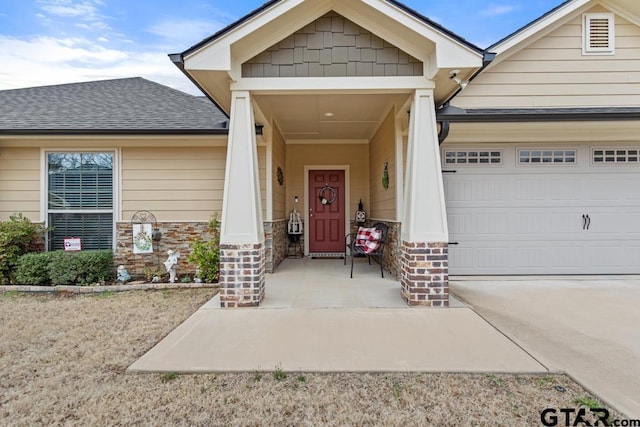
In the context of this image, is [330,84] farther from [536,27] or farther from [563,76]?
[563,76]

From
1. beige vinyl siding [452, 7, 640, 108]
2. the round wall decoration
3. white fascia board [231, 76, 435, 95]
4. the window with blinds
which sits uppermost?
beige vinyl siding [452, 7, 640, 108]

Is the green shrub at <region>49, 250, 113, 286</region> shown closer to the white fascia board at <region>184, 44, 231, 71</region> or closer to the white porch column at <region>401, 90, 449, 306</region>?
the white fascia board at <region>184, 44, 231, 71</region>

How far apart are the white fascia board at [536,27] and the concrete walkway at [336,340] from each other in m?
4.17

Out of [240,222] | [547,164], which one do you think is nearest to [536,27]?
[547,164]

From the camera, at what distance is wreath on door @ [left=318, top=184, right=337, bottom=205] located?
8.43m

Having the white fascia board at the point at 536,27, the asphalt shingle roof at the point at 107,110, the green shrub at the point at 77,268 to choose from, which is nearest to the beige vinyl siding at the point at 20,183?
the asphalt shingle roof at the point at 107,110

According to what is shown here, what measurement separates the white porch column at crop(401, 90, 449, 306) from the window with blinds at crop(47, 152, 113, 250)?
16.8ft

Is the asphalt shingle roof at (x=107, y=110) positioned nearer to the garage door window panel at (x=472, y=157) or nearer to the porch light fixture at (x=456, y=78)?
the porch light fixture at (x=456, y=78)

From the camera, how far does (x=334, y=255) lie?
8242 mm

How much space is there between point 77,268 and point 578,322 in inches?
262

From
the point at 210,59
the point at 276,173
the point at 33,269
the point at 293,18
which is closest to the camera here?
the point at 210,59

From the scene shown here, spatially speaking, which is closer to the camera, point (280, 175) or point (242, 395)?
point (242, 395)

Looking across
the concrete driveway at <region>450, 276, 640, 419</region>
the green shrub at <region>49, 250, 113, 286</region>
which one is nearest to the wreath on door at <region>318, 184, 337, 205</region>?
the concrete driveway at <region>450, 276, 640, 419</region>

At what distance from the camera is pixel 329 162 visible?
835cm
